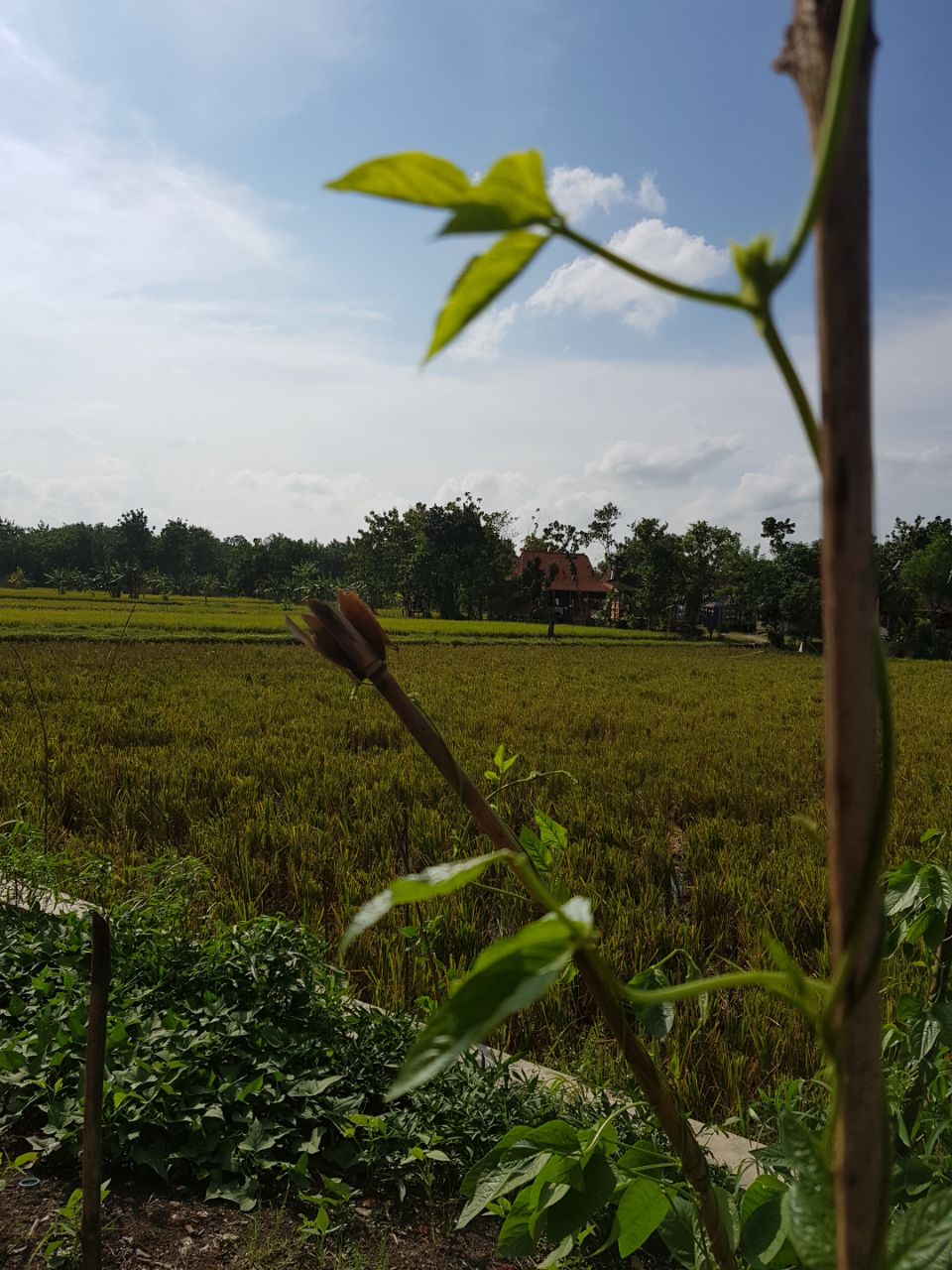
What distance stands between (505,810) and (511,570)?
49.9m

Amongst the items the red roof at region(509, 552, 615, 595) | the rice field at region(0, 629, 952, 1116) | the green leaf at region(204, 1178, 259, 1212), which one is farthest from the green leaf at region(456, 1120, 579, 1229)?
the red roof at region(509, 552, 615, 595)

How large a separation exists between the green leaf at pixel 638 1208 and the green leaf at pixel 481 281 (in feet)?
2.28

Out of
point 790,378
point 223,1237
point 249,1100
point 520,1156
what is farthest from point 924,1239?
point 249,1100

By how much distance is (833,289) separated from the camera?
232 millimetres

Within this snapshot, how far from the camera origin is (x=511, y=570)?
53562 millimetres

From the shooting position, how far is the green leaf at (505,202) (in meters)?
0.24

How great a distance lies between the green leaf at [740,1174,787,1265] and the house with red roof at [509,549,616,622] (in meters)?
51.2

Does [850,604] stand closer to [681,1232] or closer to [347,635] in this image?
[347,635]

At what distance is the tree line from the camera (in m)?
37.5

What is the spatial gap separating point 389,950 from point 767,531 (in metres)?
47.2

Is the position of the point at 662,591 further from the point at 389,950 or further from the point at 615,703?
the point at 389,950

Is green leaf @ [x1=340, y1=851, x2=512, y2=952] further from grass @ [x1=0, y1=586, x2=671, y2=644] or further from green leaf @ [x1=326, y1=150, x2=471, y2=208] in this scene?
grass @ [x1=0, y1=586, x2=671, y2=644]

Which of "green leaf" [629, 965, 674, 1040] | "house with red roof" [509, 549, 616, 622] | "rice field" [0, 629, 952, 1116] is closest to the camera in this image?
"green leaf" [629, 965, 674, 1040]

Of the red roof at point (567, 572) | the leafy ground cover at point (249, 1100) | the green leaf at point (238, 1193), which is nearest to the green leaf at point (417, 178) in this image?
the leafy ground cover at point (249, 1100)
